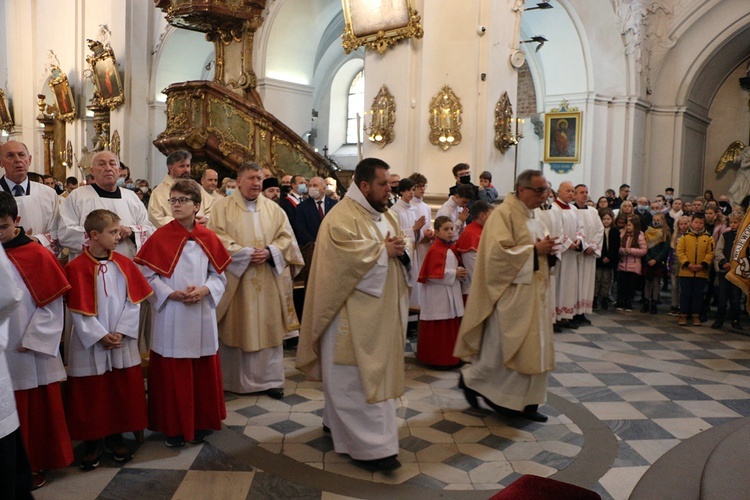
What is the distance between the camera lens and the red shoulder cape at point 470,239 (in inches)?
263

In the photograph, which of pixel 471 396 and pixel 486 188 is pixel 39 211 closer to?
pixel 471 396

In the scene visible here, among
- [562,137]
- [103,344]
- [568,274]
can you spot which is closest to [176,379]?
[103,344]

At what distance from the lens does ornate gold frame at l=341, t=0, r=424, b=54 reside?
10305 millimetres

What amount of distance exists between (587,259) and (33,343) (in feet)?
23.4

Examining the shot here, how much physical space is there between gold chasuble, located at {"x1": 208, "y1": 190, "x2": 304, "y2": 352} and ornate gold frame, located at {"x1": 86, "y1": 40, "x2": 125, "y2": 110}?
14.1m

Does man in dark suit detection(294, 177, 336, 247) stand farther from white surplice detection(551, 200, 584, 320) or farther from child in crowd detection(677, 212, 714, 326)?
child in crowd detection(677, 212, 714, 326)

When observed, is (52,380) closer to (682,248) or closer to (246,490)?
(246,490)

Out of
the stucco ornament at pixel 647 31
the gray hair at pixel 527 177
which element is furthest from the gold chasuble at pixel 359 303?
the stucco ornament at pixel 647 31

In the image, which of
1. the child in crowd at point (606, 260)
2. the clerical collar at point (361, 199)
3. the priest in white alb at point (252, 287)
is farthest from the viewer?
the child in crowd at point (606, 260)

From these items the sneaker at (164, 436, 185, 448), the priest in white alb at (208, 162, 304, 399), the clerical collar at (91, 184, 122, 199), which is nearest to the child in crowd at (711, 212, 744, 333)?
the priest in white alb at (208, 162, 304, 399)

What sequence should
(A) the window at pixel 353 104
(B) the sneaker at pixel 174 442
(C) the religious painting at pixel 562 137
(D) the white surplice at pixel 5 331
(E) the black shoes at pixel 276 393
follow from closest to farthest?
1. (D) the white surplice at pixel 5 331
2. (B) the sneaker at pixel 174 442
3. (E) the black shoes at pixel 276 393
4. (C) the religious painting at pixel 562 137
5. (A) the window at pixel 353 104

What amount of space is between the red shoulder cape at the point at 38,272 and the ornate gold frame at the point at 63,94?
1947 cm

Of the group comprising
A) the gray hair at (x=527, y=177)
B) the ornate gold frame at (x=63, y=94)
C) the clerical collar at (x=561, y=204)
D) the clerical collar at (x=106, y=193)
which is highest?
the ornate gold frame at (x=63, y=94)

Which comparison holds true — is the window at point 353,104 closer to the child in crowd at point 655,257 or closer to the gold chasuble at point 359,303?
the child in crowd at point 655,257
